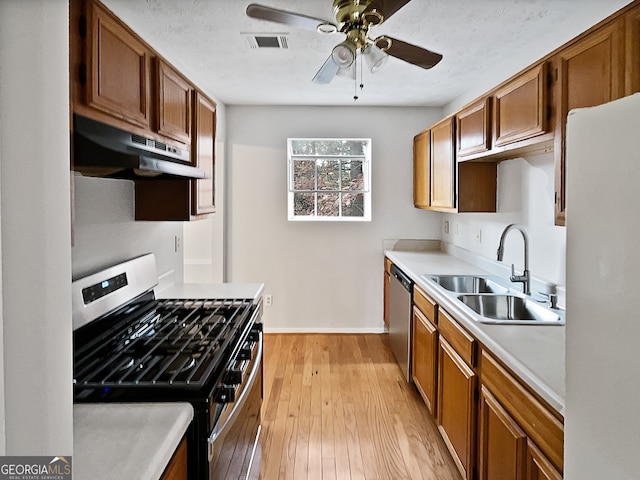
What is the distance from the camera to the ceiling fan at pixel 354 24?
1.77m

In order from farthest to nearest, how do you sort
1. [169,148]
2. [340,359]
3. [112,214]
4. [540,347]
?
[340,359], [112,214], [169,148], [540,347]

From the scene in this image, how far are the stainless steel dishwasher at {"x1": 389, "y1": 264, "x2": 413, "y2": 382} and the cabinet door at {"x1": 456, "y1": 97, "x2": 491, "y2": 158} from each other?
1.05 meters

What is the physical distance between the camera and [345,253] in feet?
15.2

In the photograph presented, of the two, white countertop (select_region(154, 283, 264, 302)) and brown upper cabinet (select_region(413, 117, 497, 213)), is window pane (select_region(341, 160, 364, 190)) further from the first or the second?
white countertop (select_region(154, 283, 264, 302))

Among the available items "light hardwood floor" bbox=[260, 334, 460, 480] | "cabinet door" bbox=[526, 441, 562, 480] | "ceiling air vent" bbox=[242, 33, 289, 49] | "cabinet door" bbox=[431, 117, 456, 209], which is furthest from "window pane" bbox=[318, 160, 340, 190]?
"cabinet door" bbox=[526, 441, 562, 480]

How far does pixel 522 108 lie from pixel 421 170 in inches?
81.8

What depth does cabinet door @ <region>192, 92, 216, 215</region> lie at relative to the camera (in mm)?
2414

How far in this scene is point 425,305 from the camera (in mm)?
2730

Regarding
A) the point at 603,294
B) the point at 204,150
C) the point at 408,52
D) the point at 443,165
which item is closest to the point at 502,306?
the point at 443,165

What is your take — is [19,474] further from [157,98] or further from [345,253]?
[345,253]

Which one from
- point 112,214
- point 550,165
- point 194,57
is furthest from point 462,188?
point 112,214

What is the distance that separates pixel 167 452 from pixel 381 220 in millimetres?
3832

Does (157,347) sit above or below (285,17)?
below

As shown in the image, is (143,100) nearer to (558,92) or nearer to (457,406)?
(558,92)
